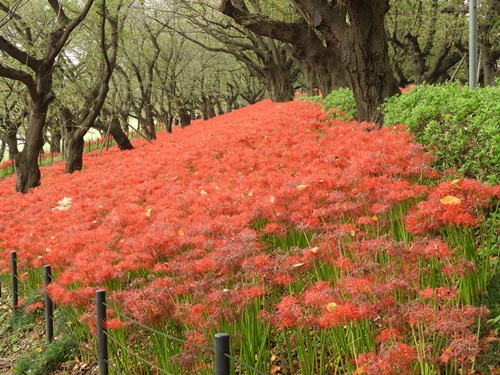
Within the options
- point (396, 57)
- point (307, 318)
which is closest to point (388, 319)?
point (307, 318)

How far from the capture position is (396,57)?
24.5 metres

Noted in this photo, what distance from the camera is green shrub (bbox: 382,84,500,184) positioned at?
18.3 feet

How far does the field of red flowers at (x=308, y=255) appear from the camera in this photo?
3.39 m

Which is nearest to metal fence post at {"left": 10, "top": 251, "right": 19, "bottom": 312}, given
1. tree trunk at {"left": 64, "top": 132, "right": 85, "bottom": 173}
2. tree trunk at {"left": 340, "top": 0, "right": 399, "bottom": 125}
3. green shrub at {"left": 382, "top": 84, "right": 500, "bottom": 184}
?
green shrub at {"left": 382, "top": 84, "right": 500, "bottom": 184}

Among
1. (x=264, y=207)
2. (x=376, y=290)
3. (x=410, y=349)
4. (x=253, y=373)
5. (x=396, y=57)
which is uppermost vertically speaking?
(x=396, y=57)

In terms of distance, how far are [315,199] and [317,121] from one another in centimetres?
667

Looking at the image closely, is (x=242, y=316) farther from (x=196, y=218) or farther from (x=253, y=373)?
(x=196, y=218)

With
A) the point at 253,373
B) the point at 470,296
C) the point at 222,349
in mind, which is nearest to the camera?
the point at 222,349

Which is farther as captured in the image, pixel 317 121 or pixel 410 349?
pixel 317 121

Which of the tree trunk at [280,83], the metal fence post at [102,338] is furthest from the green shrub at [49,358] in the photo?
the tree trunk at [280,83]

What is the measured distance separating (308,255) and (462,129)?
10.2 ft

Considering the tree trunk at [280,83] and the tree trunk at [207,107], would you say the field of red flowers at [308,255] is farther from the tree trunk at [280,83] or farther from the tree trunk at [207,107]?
the tree trunk at [207,107]

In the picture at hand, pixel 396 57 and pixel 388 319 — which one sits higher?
pixel 396 57

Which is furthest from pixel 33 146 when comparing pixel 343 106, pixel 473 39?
pixel 473 39
